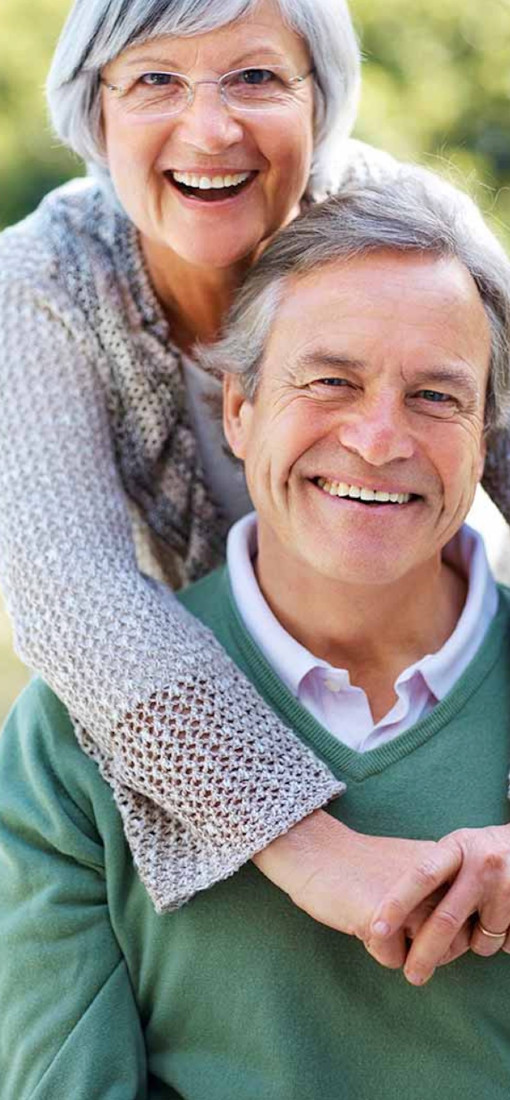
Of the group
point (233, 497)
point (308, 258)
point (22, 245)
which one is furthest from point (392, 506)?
point (22, 245)

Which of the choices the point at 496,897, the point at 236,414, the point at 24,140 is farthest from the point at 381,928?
the point at 24,140

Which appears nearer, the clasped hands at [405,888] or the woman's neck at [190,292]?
the clasped hands at [405,888]

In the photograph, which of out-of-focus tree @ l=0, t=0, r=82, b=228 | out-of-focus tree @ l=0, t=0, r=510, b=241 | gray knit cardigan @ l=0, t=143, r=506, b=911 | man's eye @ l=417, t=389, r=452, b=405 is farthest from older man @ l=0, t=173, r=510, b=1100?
out-of-focus tree @ l=0, t=0, r=82, b=228

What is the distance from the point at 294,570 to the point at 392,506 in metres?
0.23

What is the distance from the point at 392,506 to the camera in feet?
7.72

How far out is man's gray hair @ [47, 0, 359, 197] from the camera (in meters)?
2.37

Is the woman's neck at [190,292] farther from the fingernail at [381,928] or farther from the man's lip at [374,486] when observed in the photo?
the fingernail at [381,928]

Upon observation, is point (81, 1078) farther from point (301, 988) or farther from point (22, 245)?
point (22, 245)

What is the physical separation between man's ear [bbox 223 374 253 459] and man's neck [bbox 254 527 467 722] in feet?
0.50

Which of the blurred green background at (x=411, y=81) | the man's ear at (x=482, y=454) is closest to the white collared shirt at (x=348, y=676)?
the man's ear at (x=482, y=454)

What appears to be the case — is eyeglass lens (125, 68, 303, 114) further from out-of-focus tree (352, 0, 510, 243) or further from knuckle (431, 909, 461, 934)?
out-of-focus tree (352, 0, 510, 243)

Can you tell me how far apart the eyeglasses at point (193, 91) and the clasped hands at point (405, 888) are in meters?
1.10

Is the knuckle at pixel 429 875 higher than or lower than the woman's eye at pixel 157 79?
lower

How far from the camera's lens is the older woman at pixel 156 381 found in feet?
7.46
